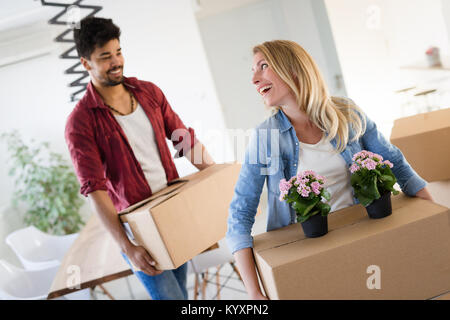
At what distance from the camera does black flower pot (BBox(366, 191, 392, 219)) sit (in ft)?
3.05

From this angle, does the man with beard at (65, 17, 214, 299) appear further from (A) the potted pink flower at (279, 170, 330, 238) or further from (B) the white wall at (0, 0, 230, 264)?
(B) the white wall at (0, 0, 230, 264)

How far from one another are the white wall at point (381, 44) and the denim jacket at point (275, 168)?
3.25 meters

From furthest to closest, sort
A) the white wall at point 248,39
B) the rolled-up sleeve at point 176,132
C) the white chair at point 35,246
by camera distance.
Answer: the white wall at point 248,39 → the white chair at point 35,246 → the rolled-up sleeve at point 176,132

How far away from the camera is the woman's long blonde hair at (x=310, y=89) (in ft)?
3.82

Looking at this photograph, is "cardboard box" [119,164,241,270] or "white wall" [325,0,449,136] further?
"white wall" [325,0,449,136]

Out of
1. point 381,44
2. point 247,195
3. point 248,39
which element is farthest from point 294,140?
point 248,39

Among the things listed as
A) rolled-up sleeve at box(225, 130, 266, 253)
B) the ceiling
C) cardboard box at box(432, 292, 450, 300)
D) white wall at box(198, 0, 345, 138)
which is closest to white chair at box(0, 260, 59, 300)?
rolled-up sleeve at box(225, 130, 266, 253)

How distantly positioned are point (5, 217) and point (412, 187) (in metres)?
4.33

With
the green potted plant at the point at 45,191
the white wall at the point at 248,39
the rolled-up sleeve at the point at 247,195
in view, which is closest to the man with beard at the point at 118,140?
the rolled-up sleeve at the point at 247,195

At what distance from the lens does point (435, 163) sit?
137 centimetres

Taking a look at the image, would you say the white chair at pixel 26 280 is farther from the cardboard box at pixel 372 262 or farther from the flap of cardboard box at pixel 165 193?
the cardboard box at pixel 372 262

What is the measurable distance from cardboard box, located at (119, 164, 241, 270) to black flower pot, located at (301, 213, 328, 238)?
54cm

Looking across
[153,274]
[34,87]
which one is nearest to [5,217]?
[34,87]
